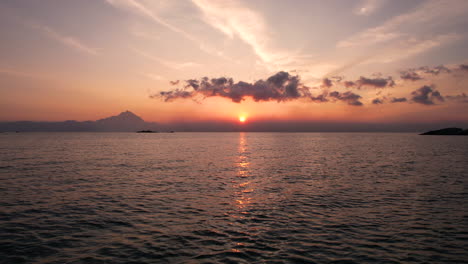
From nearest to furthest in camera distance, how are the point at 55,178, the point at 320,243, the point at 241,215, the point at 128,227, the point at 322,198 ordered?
the point at 320,243 < the point at 128,227 < the point at 241,215 < the point at 322,198 < the point at 55,178

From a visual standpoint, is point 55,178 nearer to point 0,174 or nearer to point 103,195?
point 0,174

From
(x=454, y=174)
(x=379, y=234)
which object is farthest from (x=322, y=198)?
(x=454, y=174)

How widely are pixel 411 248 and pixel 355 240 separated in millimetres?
2884

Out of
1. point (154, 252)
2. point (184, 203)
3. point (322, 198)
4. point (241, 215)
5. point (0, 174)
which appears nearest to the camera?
point (154, 252)

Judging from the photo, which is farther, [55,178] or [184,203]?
[55,178]

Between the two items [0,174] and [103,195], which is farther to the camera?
[0,174]

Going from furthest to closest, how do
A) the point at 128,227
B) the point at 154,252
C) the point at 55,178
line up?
the point at 55,178 < the point at 128,227 < the point at 154,252

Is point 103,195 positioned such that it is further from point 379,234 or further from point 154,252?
point 379,234

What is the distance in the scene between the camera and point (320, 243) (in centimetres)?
1514

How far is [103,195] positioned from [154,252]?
16202mm

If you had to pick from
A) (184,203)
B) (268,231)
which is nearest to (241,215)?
(268,231)

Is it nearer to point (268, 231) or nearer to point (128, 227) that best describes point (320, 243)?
point (268, 231)

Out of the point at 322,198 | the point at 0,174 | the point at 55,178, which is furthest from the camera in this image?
the point at 0,174

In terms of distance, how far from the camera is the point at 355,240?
51.0 ft
